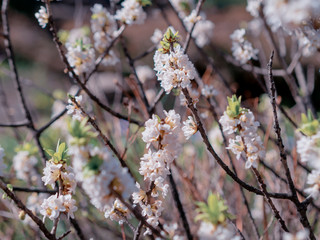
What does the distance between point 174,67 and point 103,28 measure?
2.56ft

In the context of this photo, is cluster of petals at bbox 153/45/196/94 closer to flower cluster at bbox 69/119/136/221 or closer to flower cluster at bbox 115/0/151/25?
flower cluster at bbox 69/119/136/221

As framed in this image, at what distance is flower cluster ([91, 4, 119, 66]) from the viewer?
1616 millimetres

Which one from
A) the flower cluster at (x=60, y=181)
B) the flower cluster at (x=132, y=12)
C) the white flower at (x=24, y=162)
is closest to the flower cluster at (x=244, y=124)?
the flower cluster at (x=60, y=181)

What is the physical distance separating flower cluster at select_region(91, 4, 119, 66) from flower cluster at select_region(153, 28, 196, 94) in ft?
2.21

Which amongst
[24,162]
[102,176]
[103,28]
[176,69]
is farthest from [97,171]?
[24,162]

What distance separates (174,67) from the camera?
97 cm

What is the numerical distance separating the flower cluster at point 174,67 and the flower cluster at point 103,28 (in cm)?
67

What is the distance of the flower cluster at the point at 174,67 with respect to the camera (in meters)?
0.95

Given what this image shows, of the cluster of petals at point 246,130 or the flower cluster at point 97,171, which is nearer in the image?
the flower cluster at point 97,171

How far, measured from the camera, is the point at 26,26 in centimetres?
1035

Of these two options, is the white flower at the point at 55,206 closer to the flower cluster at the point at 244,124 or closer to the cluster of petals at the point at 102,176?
the cluster of petals at the point at 102,176

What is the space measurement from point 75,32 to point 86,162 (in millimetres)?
2060

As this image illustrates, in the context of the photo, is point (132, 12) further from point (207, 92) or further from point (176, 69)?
point (176, 69)

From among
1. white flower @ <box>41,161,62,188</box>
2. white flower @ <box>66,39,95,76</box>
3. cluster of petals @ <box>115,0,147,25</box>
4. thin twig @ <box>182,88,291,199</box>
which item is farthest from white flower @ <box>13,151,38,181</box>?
thin twig @ <box>182,88,291,199</box>
